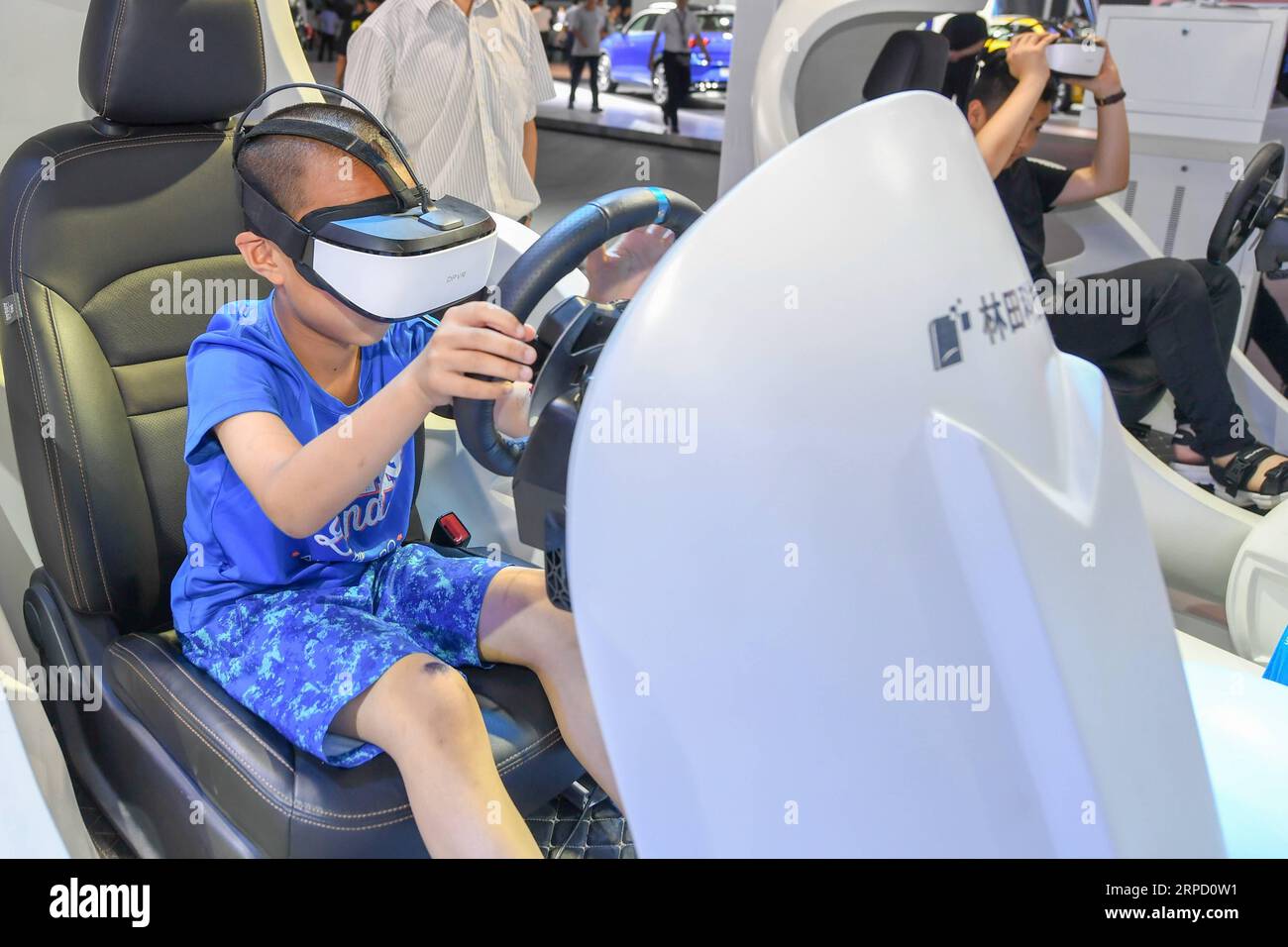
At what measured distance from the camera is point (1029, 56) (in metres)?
2.61

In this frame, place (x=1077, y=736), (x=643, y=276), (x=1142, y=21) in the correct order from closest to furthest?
(x=1077, y=736) < (x=643, y=276) < (x=1142, y=21)

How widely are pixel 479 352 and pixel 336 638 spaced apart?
462mm

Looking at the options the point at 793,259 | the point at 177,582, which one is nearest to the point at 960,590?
the point at 793,259

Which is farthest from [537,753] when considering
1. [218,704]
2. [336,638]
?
[218,704]

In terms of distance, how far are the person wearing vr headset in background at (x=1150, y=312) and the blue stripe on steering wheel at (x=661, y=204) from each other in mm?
1785

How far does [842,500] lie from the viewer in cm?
79

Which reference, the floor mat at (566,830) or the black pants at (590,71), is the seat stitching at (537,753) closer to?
the floor mat at (566,830)

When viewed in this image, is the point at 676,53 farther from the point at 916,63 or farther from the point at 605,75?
the point at 916,63

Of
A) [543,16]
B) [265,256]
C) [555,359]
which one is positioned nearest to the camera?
[555,359]

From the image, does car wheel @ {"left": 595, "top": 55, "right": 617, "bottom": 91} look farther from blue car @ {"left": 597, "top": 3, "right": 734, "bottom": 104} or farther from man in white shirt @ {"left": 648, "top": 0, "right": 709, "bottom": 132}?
man in white shirt @ {"left": 648, "top": 0, "right": 709, "bottom": 132}

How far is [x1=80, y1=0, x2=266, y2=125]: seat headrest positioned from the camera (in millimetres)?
1435
